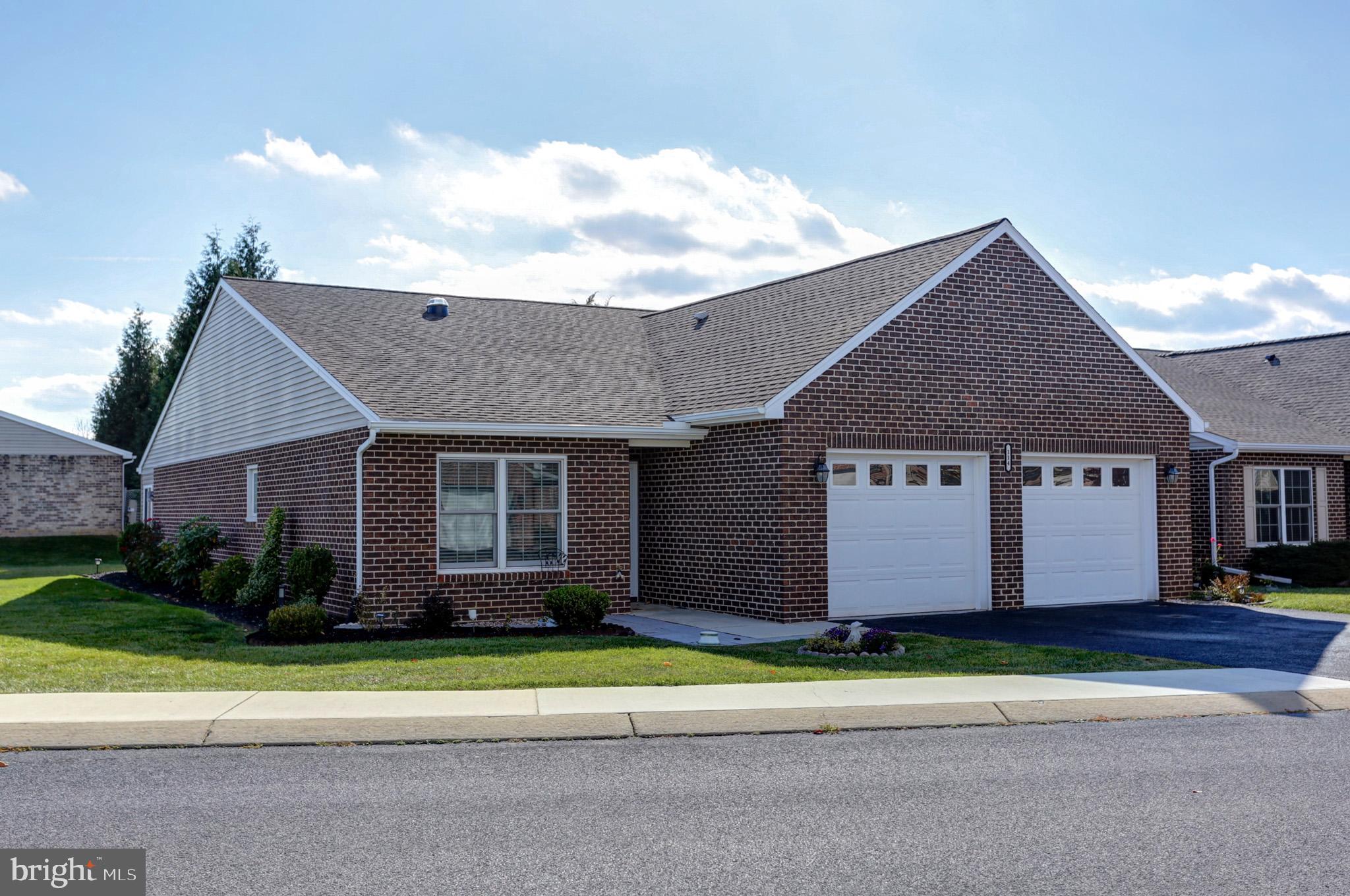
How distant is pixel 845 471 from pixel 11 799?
1244 cm

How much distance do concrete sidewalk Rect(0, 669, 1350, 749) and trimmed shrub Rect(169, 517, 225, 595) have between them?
12623mm

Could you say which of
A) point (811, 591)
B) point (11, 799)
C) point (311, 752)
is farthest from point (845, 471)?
point (11, 799)

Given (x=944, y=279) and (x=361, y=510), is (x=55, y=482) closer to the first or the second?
(x=361, y=510)

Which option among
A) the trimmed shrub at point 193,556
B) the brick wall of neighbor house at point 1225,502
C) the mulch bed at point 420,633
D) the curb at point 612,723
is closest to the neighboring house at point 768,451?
the mulch bed at point 420,633

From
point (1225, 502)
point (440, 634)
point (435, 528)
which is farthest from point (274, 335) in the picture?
point (1225, 502)

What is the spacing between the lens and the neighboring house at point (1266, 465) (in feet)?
79.6

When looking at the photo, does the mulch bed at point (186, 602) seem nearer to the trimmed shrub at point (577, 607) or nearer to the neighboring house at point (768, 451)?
the neighboring house at point (768, 451)

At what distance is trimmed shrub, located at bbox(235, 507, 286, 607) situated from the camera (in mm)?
18453

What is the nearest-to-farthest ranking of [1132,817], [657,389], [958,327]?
[1132,817] < [958,327] < [657,389]

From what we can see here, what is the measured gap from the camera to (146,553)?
2584cm

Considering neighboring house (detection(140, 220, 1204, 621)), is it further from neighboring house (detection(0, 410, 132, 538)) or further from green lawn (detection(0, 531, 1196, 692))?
neighboring house (detection(0, 410, 132, 538))

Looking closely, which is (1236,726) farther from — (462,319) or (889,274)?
(462,319)

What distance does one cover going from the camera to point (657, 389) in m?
20.2

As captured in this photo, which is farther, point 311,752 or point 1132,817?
point 311,752
